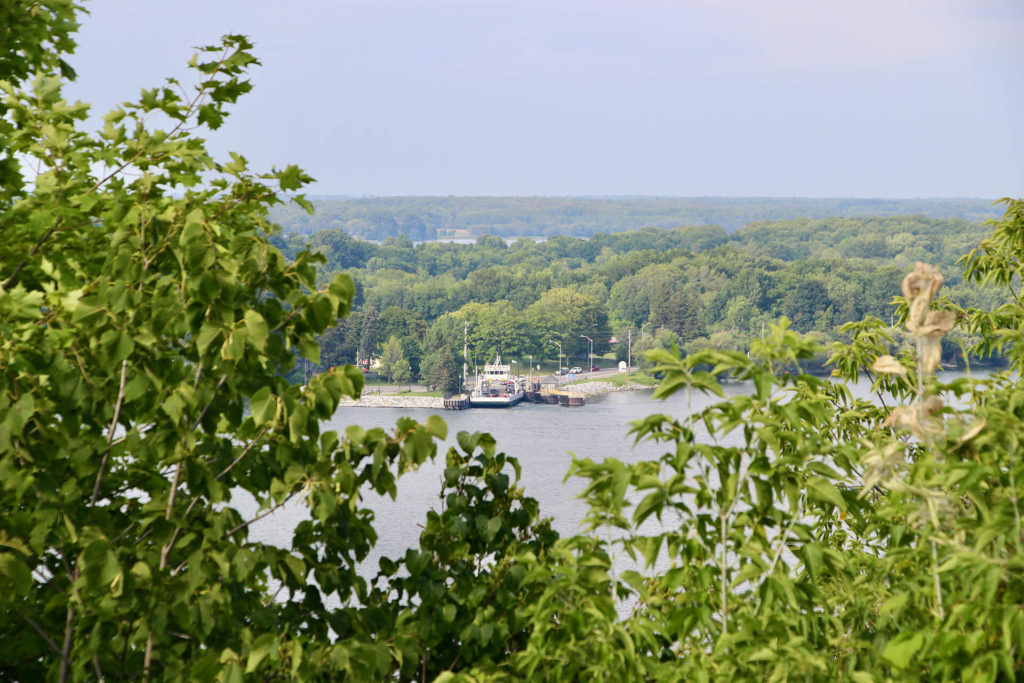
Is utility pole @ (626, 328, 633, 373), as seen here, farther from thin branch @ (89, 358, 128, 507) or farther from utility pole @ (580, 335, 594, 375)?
thin branch @ (89, 358, 128, 507)

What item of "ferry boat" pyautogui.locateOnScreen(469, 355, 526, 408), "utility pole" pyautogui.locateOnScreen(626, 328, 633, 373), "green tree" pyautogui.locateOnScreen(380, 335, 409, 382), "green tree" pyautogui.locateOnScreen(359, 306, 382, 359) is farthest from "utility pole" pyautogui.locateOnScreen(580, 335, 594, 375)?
"green tree" pyautogui.locateOnScreen(359, 306, 382, 359)

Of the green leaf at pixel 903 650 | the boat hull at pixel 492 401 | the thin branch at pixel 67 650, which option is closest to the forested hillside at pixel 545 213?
the boat hull at pixel 492 401

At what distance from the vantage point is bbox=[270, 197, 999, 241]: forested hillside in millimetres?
121875

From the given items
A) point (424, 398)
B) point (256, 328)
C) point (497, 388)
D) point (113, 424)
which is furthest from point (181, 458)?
point (424, 398)

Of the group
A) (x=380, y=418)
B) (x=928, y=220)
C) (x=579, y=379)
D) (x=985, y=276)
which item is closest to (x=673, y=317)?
(x=579, y=379)

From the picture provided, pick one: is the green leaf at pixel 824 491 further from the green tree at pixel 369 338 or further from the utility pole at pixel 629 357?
the utility pole at pixel 629 357

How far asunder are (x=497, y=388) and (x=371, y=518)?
45.6 meters

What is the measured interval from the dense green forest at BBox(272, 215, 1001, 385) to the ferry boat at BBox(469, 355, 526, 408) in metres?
2.14

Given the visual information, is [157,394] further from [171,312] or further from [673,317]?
[673,317]

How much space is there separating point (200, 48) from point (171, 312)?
156 centimetres

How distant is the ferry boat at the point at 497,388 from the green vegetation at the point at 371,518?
43234 mm

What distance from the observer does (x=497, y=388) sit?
48000mm

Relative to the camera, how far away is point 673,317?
200ft

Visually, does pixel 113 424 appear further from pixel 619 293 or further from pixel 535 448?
pixel 619 293
